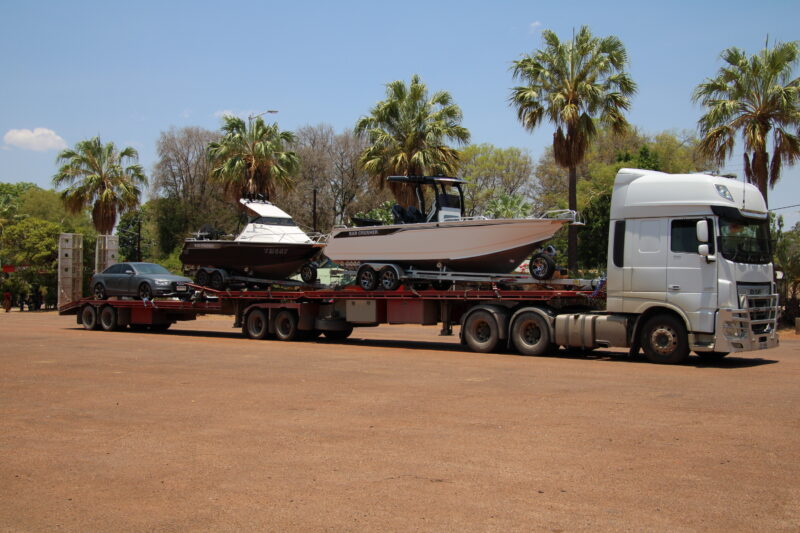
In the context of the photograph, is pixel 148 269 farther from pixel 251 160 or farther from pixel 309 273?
pixel 251 160

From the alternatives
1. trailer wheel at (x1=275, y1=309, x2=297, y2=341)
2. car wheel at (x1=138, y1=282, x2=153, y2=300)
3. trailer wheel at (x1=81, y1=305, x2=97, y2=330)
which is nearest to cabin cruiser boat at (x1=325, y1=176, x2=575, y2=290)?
trailer wheel at (x1=275, y1=309, x2=297, y2=341)

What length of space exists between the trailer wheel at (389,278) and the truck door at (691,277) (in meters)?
6.87

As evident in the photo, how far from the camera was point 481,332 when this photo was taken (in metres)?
17.6

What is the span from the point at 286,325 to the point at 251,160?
16.0 metres

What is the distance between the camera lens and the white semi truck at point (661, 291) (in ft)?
46.5

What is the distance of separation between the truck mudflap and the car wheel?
1670cm

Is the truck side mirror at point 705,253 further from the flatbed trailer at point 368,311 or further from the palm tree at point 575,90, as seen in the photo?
the palm tree at point 575,90

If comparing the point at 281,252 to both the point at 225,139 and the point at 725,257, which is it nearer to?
the point at 725,257

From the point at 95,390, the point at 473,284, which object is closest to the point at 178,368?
the point at 95,390

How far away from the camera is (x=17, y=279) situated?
48906 millimetres

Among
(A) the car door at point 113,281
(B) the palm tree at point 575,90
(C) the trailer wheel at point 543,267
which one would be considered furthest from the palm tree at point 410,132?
(C) the trailer wheel at point 543,267

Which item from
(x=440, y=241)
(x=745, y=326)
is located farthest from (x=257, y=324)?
(x=745, y=326)

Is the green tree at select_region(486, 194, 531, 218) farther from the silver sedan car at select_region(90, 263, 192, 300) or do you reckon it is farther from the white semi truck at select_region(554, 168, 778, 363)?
the white semi truck at select_region(554, 168, 778, 363)

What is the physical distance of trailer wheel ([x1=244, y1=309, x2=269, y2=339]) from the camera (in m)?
21.6
